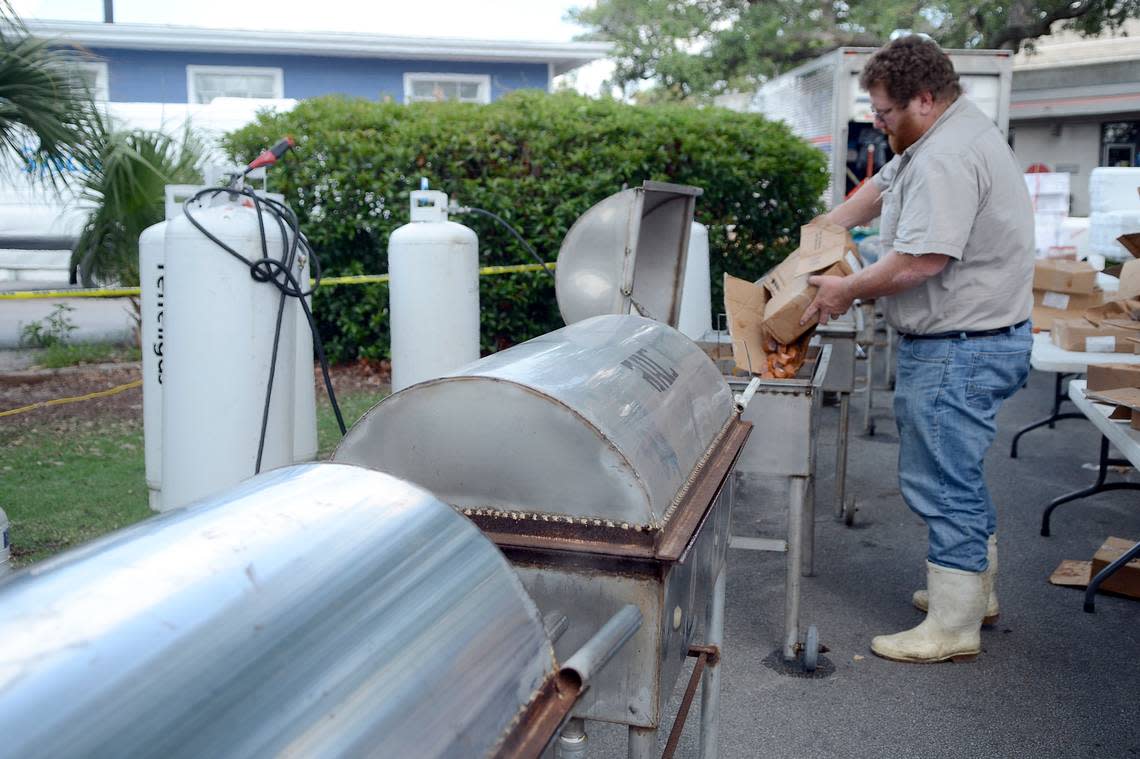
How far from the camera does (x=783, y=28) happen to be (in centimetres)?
2267

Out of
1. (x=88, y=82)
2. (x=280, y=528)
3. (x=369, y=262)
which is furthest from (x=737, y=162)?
(x=280, y=528)

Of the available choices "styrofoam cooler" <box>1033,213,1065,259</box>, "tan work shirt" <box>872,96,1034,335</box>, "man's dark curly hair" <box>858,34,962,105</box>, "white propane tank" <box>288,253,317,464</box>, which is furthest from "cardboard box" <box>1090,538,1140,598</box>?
"styrofoam cooler" <box>1033,213,1065,259</box>

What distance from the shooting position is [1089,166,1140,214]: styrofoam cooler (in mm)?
8617

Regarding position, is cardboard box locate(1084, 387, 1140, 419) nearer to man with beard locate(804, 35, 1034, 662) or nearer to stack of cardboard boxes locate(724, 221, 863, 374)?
man with beard locate(804, 35, 1034, 662)

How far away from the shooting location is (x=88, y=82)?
6375 millimetres

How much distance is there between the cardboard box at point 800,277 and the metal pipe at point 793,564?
569mm

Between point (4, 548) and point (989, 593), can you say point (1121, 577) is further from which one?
point (4, 548)

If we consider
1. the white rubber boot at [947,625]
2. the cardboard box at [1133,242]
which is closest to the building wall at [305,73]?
the cardboard box at [1133,242]

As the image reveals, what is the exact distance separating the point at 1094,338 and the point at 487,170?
16.4 feet

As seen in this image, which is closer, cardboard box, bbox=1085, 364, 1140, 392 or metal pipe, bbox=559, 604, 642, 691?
metal pipe, bbox=559, 604, 642, 691

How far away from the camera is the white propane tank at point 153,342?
16.5 feet

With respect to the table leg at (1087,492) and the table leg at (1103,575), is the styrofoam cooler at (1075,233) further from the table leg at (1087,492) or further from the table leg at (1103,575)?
the table leg at (1103,575)

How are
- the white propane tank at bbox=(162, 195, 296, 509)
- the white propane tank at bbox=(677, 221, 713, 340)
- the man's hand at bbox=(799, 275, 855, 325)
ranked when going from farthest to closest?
the white propane tank at bbox=(677, 221, 713, 340)
the white propane tank at bbox=(162, 195, 296, 509)
the man's hand at bbox=(799, 275, 855, 325)

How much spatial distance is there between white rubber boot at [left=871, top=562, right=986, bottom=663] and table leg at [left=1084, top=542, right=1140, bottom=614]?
0.70m
